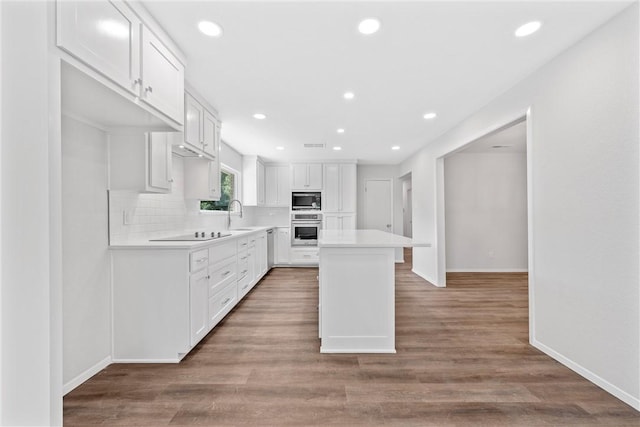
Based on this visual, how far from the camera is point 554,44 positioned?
2.05 meters

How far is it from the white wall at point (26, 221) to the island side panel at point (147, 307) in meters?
1.09

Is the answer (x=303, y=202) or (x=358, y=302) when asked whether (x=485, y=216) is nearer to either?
(x=303, y=202)

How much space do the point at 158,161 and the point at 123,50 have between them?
40.0 inches

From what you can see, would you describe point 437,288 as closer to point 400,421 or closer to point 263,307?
point 263,307

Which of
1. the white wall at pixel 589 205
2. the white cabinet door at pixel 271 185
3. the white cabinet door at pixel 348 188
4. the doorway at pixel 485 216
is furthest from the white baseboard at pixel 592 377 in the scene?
the white cabinet door at pixel 271 185

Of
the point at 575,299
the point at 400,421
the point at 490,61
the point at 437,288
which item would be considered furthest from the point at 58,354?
the point at 437,288

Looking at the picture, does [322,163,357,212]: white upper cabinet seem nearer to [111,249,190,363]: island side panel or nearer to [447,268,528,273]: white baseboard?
[447,268,528,273]: white baseboard

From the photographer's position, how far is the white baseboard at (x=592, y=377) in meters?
1.69

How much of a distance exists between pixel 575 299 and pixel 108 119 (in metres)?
3.58

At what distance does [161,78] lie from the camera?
192 cm

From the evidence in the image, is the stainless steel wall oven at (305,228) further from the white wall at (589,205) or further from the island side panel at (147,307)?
the white wall at (589,205)

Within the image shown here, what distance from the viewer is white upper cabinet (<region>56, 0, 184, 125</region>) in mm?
1243

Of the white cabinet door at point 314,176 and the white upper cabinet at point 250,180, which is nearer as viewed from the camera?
the white upper cabinet at point 250,180

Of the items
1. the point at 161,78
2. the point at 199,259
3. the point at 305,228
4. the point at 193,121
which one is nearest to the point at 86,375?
the point at 199,259
